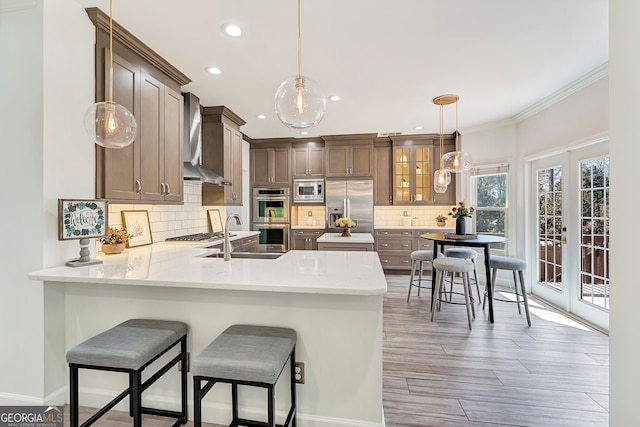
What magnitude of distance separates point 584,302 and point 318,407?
3539 mm

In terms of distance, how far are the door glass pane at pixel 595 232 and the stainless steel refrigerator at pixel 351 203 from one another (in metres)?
3.05

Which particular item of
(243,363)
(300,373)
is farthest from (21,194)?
(300,373)

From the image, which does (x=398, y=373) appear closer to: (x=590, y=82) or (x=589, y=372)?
(x=589, y=372)

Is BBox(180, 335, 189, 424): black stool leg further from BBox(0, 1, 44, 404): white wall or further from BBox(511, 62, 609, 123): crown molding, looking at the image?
BBox(511, 62, 609, 123): crown molding

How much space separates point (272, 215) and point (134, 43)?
3746 mm

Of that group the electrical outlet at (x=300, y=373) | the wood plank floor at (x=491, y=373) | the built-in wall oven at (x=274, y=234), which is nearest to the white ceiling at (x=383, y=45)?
the electrical outlet at (x=300, y=373)

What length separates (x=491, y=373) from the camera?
225cm

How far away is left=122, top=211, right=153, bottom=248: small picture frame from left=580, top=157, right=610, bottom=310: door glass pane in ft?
16.0

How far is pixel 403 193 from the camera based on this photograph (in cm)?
577

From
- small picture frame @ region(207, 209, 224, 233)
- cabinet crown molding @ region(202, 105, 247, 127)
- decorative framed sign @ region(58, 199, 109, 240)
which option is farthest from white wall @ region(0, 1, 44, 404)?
small picture frame @ region(207, 209, 224, 233)

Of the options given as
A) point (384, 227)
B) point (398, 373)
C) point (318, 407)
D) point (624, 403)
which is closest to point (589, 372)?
point (624, 403)

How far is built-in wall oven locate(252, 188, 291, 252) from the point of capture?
5703 millimetres

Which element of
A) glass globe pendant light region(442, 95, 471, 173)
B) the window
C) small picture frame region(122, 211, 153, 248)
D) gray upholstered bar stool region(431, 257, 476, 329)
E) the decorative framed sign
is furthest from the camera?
the window

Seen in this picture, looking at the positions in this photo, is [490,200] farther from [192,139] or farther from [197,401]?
[197,401]
